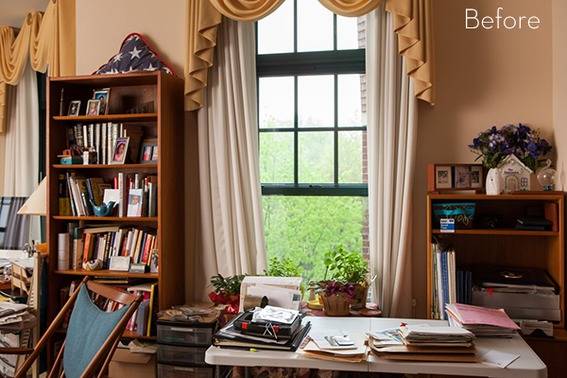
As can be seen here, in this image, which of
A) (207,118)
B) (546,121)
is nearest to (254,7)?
(207,118)

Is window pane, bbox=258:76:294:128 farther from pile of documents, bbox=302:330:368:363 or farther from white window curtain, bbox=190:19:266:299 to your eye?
pile of documents, bbox=302:330:368:363

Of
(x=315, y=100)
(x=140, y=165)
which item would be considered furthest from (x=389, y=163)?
(x=140, y=165)

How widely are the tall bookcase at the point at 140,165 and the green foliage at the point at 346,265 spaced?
0.95 metres

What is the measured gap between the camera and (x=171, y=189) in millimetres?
3023

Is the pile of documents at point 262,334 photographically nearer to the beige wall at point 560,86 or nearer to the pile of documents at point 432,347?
the pile of documents at point 432,347

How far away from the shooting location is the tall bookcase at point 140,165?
2.93 m

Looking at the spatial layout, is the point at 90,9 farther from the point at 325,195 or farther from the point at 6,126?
the point at 325,195

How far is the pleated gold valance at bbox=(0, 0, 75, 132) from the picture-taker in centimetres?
357

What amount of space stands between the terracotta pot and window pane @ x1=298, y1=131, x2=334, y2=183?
83 cm

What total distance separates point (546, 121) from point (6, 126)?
4170 mm

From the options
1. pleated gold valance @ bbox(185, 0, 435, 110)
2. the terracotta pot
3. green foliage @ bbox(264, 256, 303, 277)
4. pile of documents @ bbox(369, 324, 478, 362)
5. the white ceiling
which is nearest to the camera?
pile of documents @ bbox(369, 324, 478, 362)

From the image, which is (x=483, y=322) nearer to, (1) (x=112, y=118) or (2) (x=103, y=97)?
(1) (x=112, y=118)

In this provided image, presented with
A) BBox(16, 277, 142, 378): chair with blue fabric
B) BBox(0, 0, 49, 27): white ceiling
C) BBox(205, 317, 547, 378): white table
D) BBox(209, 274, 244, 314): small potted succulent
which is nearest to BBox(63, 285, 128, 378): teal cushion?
BBox(16, 277, 142, 378): chair with blue fabric

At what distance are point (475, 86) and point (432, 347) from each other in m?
1.57
